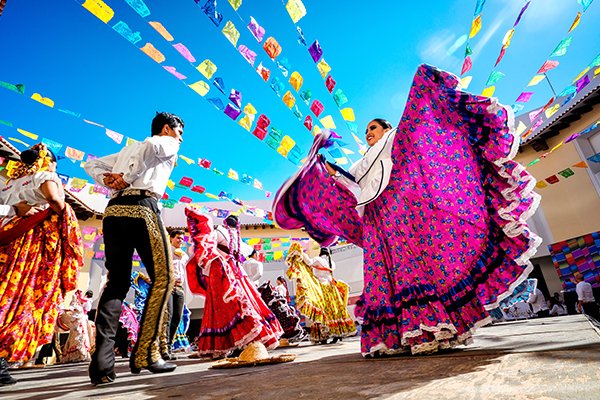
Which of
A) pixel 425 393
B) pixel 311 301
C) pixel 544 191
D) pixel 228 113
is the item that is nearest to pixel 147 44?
pixel 228 113

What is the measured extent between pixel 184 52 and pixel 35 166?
1931mm

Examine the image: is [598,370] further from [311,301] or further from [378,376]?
[311,301]

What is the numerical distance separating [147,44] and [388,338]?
3533mm

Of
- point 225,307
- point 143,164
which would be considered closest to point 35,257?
point 143,164

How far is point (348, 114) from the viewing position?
14.8ft

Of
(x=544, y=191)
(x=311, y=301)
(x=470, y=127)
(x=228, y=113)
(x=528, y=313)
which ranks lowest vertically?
(x=528, y=313)

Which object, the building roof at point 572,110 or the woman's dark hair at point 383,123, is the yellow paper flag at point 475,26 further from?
the building roof at point 572,110

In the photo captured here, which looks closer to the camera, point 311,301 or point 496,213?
point 496,213

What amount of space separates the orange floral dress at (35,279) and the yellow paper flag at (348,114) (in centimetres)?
325

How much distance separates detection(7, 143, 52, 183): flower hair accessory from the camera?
255 centimetres

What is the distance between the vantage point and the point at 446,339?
1.92m

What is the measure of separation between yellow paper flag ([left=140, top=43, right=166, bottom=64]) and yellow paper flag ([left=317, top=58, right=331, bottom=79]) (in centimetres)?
182

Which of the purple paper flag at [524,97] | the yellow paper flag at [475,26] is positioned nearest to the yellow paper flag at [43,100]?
the yellow paper flag at [475,26]

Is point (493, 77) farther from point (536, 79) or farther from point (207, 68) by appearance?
point (207, 68)
